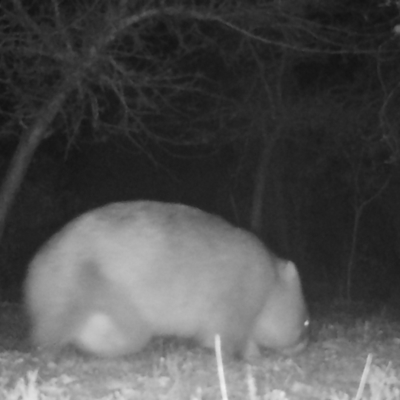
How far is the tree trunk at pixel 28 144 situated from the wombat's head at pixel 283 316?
2.96m

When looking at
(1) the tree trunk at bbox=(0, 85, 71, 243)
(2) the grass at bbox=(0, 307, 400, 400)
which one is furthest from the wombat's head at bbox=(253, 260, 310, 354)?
(1) the tree trunk at bbox=(0, 85, 71, 243)

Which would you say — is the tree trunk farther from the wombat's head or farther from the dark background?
the wombat's head

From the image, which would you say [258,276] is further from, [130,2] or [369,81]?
[369,81]

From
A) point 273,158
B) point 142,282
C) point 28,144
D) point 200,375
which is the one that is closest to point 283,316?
point 142,282

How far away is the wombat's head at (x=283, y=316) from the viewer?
287 inches

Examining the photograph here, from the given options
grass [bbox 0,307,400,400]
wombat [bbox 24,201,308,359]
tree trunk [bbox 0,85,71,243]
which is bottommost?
grass [bbox 0,307,400,400]

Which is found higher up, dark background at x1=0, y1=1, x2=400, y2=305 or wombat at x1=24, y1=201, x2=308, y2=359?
dark background at x1=0, y1=1, x2=400, y2=305

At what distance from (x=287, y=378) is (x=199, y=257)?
125cm

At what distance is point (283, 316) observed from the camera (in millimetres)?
7414

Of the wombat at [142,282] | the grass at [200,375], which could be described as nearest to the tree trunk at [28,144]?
the grass at [200,375]

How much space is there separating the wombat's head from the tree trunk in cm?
296

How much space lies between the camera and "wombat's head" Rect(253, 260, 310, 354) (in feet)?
24.0

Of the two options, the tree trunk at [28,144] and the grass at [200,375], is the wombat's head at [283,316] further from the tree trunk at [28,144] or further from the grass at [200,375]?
the tree trunk at [28,144]

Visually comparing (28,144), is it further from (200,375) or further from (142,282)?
(200,375)
